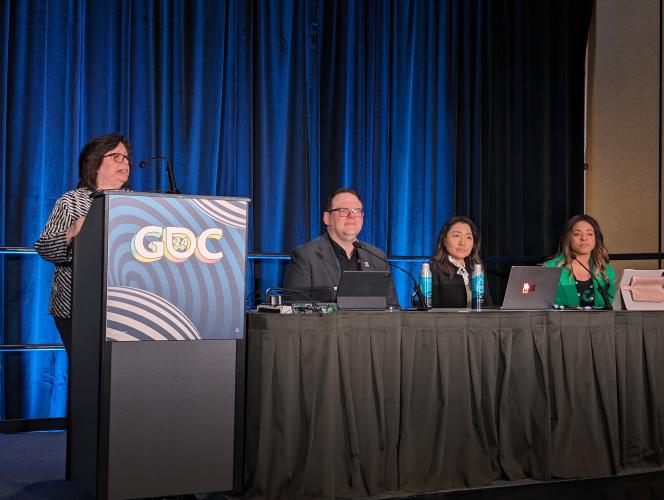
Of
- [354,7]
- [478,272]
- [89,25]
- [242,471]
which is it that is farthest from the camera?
[354,7]

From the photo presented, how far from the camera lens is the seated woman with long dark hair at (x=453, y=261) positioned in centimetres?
406

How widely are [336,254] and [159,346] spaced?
62.1 inches

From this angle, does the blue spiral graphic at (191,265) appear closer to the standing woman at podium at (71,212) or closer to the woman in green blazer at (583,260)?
the standing woman at podium at (71,212)

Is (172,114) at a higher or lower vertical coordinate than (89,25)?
lower

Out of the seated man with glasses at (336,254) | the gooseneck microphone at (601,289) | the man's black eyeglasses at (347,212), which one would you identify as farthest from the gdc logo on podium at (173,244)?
the gooseneck microphone at (601,289)

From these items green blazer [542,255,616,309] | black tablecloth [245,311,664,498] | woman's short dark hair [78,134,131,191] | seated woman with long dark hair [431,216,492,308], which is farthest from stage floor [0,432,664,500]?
woman's short dark hair [78,134,131,191]

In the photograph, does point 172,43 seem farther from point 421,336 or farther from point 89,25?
point 421,336

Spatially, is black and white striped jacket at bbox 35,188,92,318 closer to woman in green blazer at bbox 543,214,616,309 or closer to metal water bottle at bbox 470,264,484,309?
metal water bottle at bbox 470,264,484,309

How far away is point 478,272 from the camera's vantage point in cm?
383

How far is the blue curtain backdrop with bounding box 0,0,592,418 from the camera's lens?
441 cm

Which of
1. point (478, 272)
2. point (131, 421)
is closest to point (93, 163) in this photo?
point (131, 421)

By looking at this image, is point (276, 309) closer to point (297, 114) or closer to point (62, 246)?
point (62, 246)

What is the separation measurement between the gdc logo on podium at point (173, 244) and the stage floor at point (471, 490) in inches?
33.5

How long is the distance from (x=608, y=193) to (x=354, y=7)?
235 centimetres
